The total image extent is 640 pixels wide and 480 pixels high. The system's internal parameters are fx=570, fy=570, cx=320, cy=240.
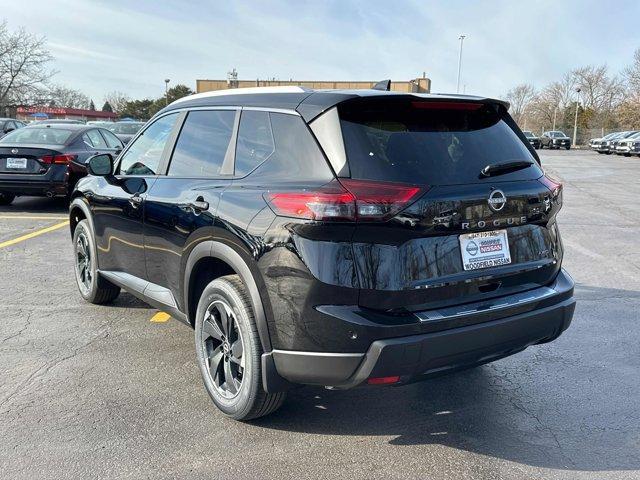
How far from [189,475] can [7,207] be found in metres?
10.1

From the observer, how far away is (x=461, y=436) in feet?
10.3

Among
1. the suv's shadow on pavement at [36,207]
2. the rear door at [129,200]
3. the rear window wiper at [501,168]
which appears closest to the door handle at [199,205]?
the rear door at [129,200]

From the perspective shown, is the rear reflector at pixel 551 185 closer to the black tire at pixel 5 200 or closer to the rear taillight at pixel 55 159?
the rear taillight at pixel 55 159

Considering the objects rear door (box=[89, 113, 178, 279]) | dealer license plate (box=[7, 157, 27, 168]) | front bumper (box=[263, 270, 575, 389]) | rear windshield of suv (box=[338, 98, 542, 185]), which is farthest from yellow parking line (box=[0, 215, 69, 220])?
rear windshield of suv (box=[338, 98, 542, 185])

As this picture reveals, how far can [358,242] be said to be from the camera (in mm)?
2605

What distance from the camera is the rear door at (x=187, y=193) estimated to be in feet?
11.0

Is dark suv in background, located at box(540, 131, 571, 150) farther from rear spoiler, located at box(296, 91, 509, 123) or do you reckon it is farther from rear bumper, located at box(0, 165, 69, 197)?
rear spoiler, located at box(296, 91, 509, 123)

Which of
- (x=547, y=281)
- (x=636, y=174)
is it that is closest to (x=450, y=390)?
(x=547, y=281)

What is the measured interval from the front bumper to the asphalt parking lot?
0.49 metres

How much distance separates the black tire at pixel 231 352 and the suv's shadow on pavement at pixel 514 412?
0.79ft

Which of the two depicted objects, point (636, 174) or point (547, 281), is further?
point (636, 174)

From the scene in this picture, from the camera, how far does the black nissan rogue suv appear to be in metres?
2.62

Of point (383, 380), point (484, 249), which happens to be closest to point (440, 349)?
point (383, 380)

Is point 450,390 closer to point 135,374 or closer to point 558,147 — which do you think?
point 135,374
